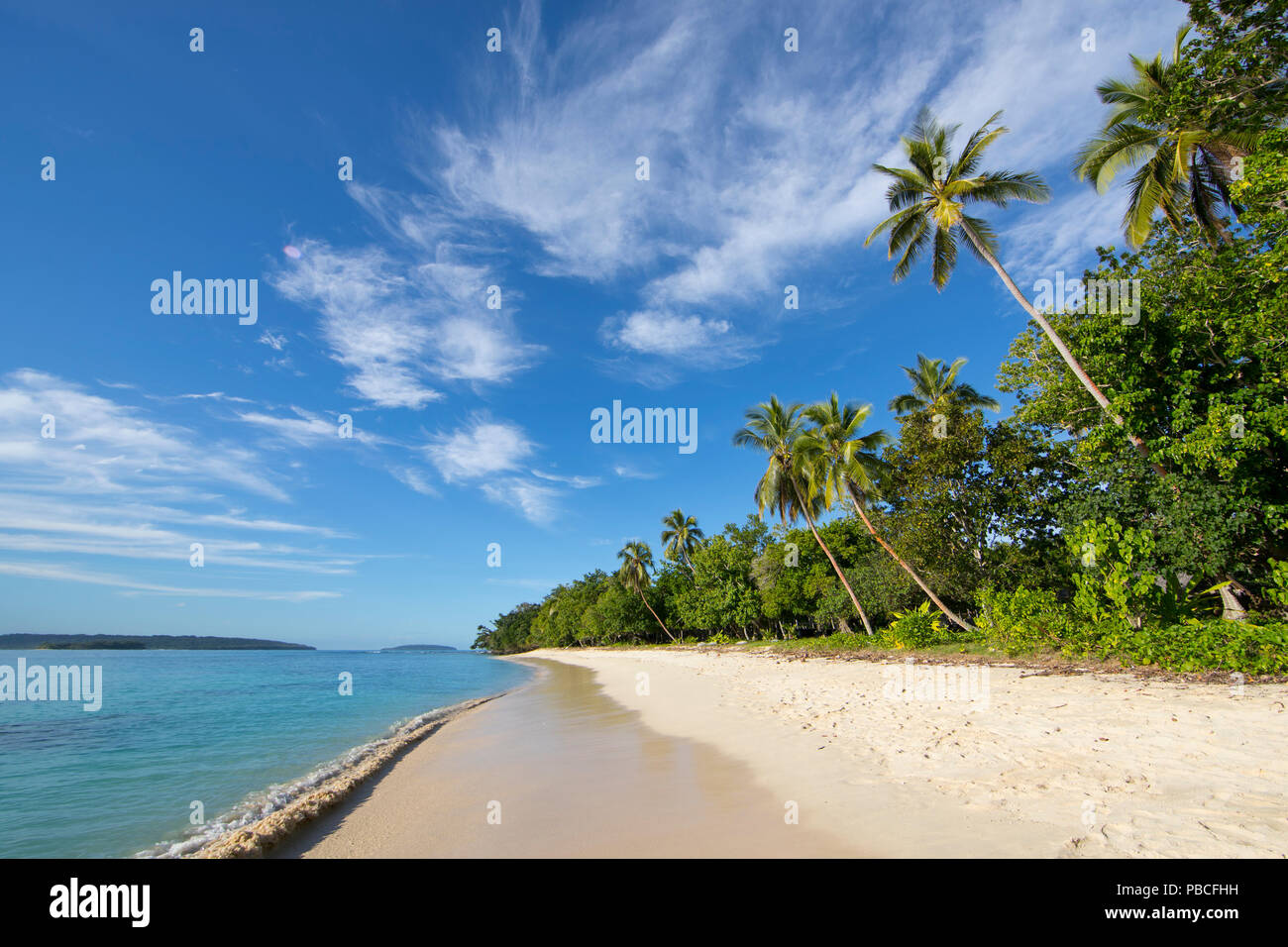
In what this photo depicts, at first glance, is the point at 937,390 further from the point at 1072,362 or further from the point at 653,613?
the point at 653,613

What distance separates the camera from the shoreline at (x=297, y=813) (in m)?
5.34

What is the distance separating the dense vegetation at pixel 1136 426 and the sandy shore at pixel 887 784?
10.5 ft

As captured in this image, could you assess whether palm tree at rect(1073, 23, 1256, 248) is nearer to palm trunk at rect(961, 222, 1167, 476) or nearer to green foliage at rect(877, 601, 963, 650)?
palm trunk at rect(961, 222, 1167, 476)

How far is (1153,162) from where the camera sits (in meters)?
14.8

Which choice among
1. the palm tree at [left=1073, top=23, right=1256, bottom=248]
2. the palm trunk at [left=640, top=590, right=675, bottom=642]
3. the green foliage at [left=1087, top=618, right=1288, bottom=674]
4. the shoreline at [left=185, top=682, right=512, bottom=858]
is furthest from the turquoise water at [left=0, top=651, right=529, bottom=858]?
the palm trunk at [left=640, top=590, right=675, bottom=642]

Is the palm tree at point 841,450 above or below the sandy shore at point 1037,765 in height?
above

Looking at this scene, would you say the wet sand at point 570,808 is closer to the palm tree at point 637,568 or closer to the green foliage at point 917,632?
the green foliage at point 917,632

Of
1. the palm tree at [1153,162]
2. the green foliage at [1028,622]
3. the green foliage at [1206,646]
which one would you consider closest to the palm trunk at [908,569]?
the green foliage at [1028,622]

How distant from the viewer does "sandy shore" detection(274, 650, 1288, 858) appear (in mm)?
4156
